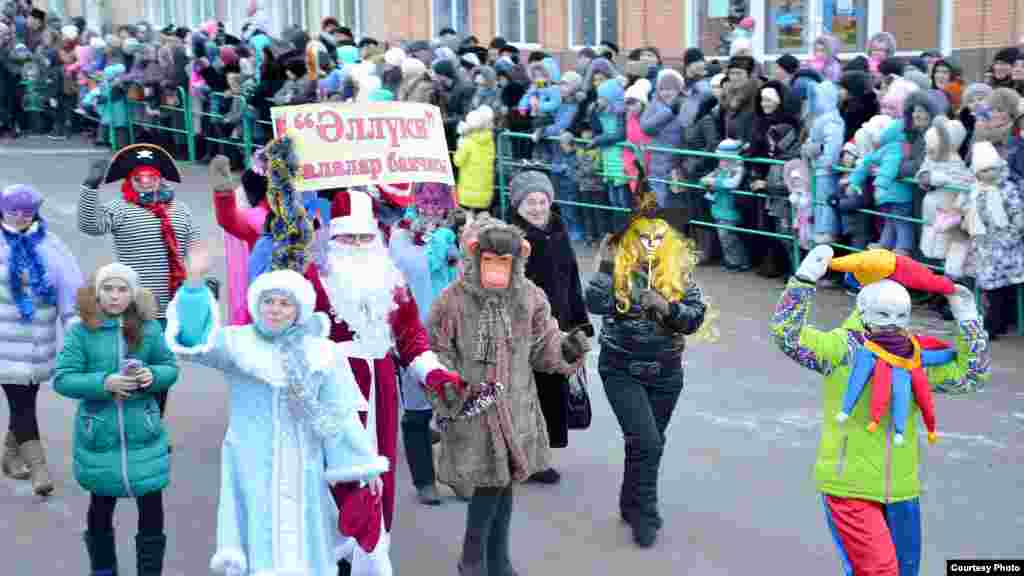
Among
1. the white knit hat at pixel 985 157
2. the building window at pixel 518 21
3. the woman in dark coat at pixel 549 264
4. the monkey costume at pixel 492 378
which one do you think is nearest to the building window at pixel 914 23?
the white knit hat at pixel 985 157

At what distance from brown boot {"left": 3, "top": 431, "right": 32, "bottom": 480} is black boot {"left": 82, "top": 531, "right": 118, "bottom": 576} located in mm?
1836

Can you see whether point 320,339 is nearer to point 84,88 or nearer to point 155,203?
point 155,203

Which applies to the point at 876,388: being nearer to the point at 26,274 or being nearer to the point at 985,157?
the point at 26,274

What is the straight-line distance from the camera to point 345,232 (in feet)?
21.4

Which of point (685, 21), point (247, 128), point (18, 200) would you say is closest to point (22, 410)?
point (18, 200)

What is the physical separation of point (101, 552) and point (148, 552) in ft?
0.84

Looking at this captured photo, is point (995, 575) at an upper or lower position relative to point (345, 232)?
lower

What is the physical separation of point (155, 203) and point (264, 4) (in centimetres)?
2604

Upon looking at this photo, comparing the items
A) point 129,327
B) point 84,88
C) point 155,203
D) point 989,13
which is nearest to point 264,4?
point 84,88

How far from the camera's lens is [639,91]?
14.4 meters

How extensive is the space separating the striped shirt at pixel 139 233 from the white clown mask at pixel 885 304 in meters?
4.12

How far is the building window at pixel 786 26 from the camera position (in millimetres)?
18406

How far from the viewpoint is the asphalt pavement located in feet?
22.3

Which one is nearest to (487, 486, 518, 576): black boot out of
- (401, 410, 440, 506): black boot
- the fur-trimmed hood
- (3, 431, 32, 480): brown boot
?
(401, 410, 440, 506): black boot
